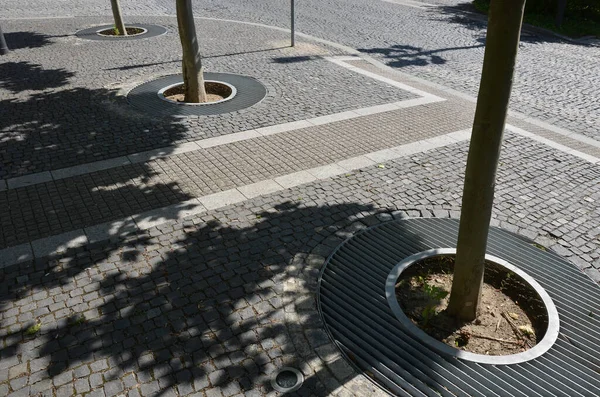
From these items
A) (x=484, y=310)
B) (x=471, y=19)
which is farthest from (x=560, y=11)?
(x=484, y=310)

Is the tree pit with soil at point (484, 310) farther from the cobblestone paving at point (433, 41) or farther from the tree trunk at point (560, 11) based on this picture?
the tree trunk at point (560, 11)

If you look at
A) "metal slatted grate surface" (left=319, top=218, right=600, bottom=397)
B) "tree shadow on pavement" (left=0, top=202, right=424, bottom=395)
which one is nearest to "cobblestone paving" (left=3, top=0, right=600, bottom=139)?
"metal slatted grate surface" (left=319, top=218, right=600, bottom=397)

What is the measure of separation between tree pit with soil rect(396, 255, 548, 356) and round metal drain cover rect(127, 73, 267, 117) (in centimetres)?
587

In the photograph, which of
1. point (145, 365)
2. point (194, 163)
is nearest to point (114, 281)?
point (145, 365)

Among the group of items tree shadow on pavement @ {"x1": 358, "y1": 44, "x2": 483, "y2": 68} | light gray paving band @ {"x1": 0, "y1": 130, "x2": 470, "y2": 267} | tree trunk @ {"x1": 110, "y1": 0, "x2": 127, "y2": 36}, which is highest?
tree trunk @ {"x1": 110, "y1": 0, "x2": 127, "y2": 36}

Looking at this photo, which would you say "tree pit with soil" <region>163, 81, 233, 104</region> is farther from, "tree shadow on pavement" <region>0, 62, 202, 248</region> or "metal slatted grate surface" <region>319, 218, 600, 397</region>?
"metal slatted grate surface" <region>319, 218, 600, 397</region>

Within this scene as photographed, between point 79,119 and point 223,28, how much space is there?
8.78 m

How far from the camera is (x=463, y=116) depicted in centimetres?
981

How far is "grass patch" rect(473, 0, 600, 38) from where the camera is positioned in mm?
17703

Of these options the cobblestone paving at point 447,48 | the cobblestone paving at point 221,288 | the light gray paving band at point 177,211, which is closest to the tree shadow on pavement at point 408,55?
the cobblestone paving at point 447,48

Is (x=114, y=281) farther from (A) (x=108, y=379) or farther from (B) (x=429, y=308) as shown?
(B) (x=429, y=308)

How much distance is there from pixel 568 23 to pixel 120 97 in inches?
666

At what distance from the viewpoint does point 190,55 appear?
32.4 feet

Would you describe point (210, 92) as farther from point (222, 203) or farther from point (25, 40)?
point (25, 40)
